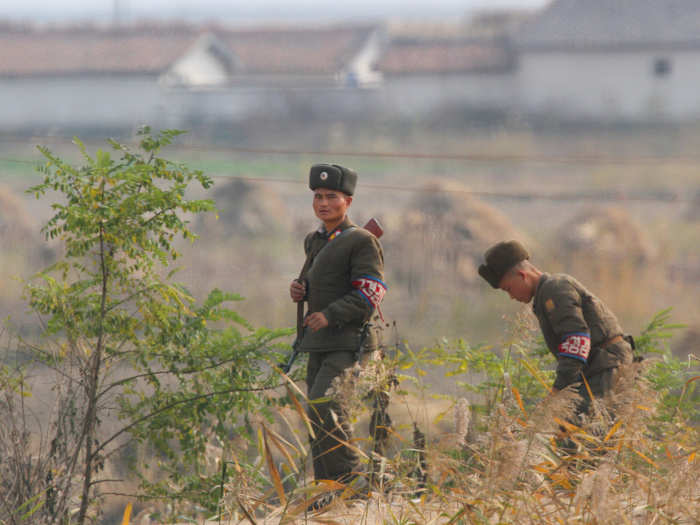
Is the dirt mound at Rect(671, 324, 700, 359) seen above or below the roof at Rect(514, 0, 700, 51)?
below

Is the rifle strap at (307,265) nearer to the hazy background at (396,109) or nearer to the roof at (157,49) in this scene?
the hazy background at (396,109)

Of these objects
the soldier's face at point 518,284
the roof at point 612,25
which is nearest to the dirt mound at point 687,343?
the soldier's face at point 518,284

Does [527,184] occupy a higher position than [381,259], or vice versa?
[527,184]

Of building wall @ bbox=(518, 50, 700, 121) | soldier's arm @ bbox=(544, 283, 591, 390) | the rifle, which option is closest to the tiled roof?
building wall @ bbox=(518, 50, 700, 121)

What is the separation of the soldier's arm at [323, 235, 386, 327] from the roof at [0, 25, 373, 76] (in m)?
15.8

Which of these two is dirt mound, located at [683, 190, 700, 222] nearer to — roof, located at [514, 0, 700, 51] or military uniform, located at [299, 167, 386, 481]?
roof, located at [514, 0, 700, 51]

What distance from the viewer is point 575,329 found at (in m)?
3.47

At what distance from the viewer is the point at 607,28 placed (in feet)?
62.4

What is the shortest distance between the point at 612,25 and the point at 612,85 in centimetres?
138

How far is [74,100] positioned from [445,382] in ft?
50.2

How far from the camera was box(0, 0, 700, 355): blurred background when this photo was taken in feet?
52.4

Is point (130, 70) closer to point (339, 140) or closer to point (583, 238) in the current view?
point (339, 140)

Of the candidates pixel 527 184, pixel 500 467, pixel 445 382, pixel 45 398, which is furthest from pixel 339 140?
pixel 500 467

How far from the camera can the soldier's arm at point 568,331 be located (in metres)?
3.46
